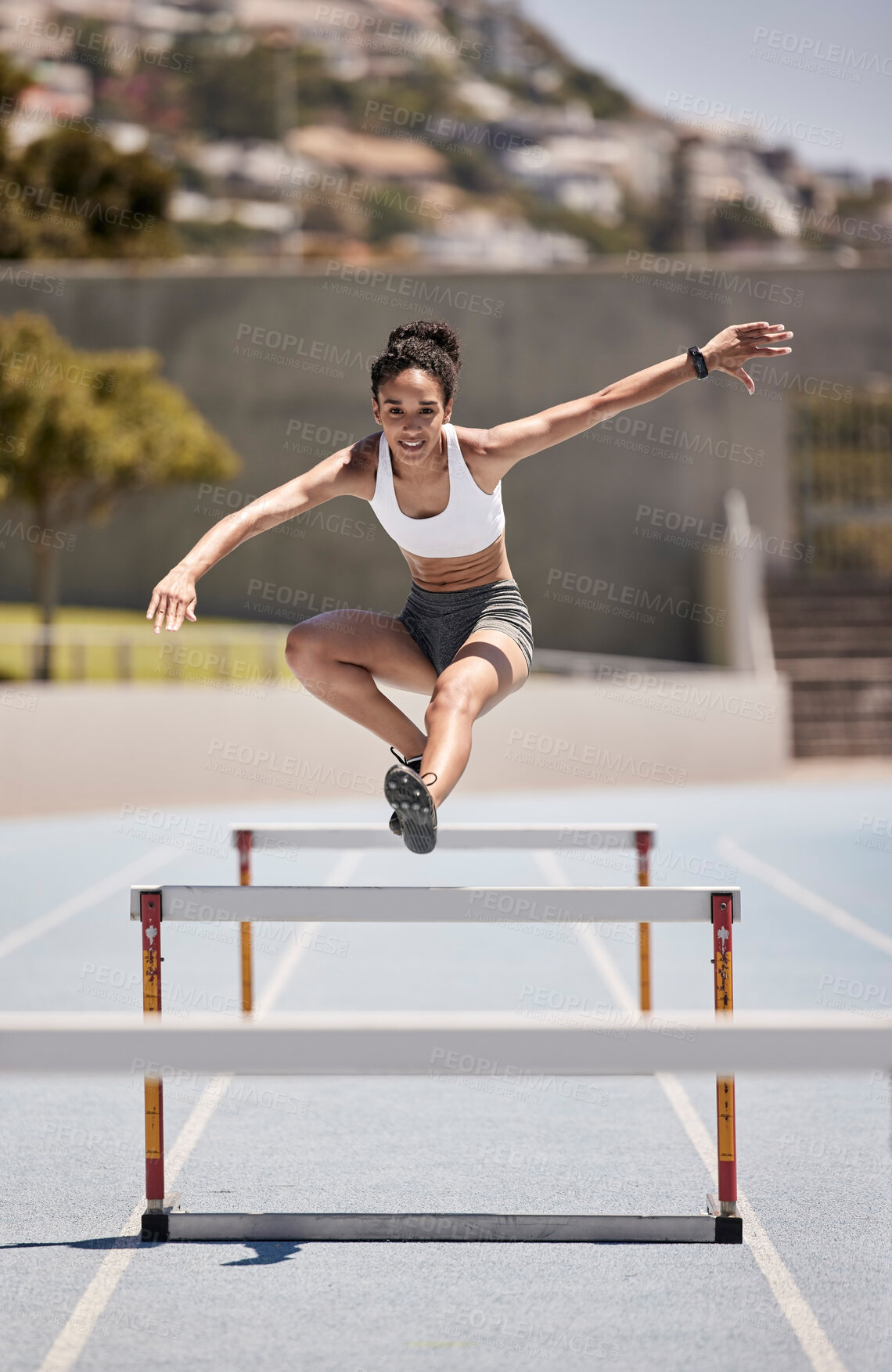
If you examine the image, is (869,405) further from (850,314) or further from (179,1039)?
(179,1039)

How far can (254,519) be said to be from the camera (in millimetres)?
4113

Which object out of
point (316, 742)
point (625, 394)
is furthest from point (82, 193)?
point (625, 394)

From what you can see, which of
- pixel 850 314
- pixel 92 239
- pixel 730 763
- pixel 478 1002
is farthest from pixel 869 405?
pixel 478 1002

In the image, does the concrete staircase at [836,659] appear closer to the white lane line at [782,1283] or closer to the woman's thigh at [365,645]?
the white lane line at [782,1283]

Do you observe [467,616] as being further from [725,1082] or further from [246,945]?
[246,945]

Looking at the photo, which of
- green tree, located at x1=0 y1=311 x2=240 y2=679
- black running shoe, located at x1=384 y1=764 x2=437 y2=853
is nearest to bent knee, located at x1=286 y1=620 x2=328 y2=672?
black running shoe, located at x1=384 y1=764 x2=437 y2=853

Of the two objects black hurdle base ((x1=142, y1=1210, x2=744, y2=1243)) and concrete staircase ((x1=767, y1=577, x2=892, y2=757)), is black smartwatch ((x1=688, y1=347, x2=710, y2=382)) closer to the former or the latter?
black hurdle base ((x1=142, y1=1210, x2=744, y2=1243))

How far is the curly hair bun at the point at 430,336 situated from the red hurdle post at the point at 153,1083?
5.94 feet

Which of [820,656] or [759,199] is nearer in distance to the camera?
[820,656]

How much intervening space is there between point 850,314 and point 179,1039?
28.8m

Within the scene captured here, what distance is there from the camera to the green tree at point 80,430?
63.7 feet

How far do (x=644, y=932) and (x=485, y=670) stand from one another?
2.08 meters

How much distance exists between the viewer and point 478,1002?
26.2ft

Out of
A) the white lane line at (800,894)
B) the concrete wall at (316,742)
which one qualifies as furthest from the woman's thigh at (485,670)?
the concrete wall at (316,742)
